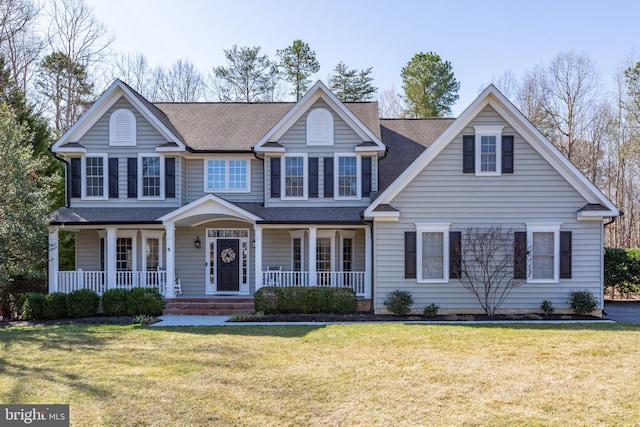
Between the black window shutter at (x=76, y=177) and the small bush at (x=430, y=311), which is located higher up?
the black window shutter at (x=76, y=177)

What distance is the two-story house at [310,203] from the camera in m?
14.1

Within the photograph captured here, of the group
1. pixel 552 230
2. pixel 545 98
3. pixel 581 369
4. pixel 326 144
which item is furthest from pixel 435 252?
pixel 545 98

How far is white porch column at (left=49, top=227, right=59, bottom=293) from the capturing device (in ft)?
50.4

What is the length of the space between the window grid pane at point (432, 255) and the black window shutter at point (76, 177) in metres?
12.5

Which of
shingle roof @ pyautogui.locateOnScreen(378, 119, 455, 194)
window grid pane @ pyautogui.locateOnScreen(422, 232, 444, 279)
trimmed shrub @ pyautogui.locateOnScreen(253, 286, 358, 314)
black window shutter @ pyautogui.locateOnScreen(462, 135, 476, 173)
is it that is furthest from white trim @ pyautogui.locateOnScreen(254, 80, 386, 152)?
trimmed shrub @ pyautogui.locateOnScreen(253, 286, 358, 314)

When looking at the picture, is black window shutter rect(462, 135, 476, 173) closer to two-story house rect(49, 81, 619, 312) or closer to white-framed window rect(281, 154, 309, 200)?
two-story house rect(49, 81, 619, 312)

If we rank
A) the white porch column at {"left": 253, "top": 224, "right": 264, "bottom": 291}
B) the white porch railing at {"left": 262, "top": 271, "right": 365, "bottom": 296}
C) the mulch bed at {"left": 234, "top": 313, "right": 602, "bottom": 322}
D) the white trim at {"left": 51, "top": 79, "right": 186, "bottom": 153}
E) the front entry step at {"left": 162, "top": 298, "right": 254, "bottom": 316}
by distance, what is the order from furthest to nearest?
1. the white trim at {"left": 51, "top": 79, "right": 186, "bottom": 153}
2. the white porch railing at {"left": 262, "top": 271, "right": 365, "bottom": 296}
3. the white porch column at {"left": 253, "top": 224, "right": 264, "bottom": 291}
4. the front entry step at {"left": 162, "top": 298, "right": 254, "bottom": 316}
5. the mulch bed at {"left": 234, "top": 313, "right": 602, "bottom": 322}

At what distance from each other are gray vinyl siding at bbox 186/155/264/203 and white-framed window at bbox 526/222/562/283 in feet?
31.0

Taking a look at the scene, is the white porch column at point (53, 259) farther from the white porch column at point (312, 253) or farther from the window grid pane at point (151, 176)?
the white porch column at point (312, 253)

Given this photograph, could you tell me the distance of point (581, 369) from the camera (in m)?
7.83

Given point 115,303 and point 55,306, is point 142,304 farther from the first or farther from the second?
point 55,306

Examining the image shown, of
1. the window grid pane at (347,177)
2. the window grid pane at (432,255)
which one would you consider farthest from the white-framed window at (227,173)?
the window grid pane at (432,255)

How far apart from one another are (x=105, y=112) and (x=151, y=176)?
2875mm

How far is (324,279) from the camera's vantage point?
16.1 meters
